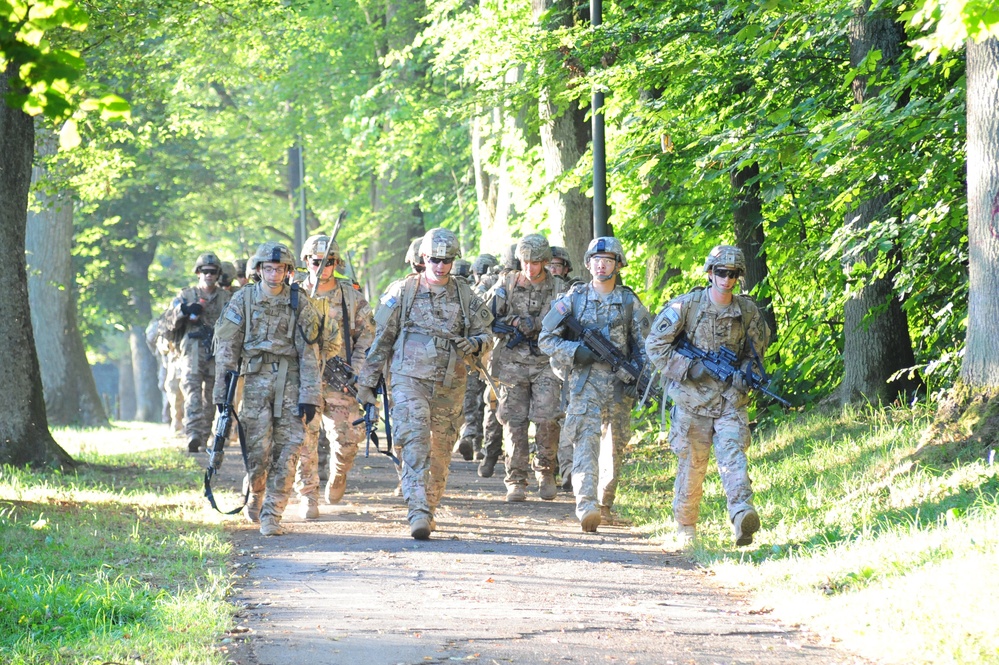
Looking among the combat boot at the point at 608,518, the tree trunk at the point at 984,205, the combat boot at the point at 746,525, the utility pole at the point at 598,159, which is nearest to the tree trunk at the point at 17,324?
the utility pole at the point at 598,159

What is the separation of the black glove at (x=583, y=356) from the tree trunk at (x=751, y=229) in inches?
129

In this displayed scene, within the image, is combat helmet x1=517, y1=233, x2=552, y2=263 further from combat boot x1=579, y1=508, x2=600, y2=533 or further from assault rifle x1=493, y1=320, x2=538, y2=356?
combat boot x1=579, y1=508, x2=600, y2=533

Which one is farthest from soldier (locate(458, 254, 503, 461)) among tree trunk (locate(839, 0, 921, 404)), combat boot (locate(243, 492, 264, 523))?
combat boot (locate(243, 492, 264, 523))

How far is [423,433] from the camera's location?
10367mm

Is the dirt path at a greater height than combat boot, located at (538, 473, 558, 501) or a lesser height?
lesser

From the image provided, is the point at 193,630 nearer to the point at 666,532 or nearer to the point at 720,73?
the point at 666,532

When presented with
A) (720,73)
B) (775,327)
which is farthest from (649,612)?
(775,327)

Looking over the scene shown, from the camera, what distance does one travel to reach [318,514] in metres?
11.6

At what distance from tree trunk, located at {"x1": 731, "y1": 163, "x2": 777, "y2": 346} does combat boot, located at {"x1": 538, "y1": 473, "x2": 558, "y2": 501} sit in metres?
3.08

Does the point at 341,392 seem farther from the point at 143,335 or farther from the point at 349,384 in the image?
the point at 143,335

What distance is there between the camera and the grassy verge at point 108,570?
21.0ft

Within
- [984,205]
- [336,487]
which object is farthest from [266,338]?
[984,205]

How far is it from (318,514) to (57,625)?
15.6 feet

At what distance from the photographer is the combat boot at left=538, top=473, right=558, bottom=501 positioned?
1296 centimetres
